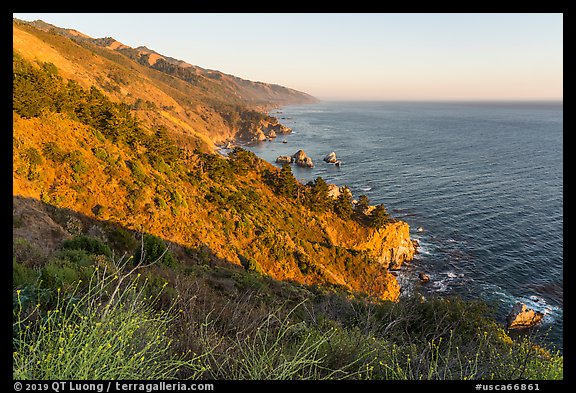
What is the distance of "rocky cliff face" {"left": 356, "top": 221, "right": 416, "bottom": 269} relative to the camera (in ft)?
179

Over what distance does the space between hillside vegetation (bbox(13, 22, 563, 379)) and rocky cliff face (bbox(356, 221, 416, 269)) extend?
0.80ft

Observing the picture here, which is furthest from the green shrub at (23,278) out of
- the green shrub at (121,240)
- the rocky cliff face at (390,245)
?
the rocky cliff face at (390,245)

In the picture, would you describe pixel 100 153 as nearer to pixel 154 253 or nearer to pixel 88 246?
pixel 154 253

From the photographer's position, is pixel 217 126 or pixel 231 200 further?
pixel 217 126

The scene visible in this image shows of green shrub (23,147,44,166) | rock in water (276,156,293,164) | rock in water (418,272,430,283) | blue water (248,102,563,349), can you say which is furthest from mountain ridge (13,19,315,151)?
rock in water (418,272,430,283)

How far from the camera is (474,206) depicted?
68.6 metres

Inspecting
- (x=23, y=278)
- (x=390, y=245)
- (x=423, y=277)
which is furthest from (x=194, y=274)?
(x=390, y=245)

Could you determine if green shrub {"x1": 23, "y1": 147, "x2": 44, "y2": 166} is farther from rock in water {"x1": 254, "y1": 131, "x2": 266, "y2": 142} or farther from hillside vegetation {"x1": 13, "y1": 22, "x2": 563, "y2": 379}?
rock in water {"x1": 254, "y1": 131, "x2": 266, "y2": 142}

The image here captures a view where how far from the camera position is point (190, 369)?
4.80 meters

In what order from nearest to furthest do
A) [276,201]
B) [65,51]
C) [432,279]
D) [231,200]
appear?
[231,200]
[432,279]
[276,201]
[65,51]
